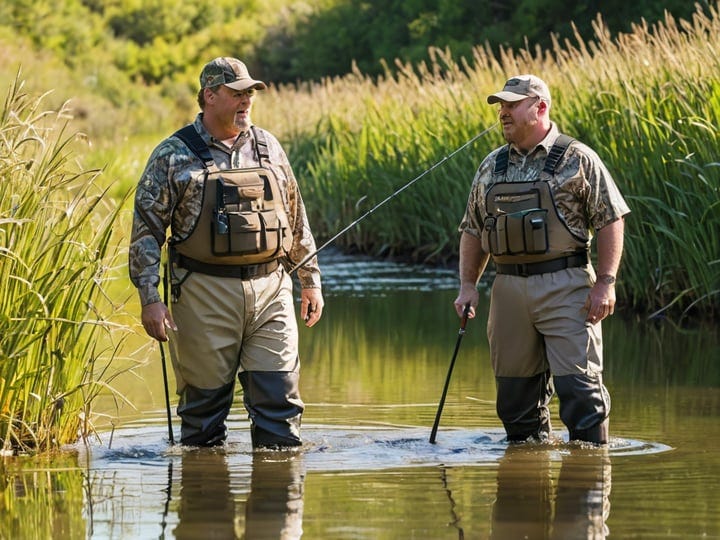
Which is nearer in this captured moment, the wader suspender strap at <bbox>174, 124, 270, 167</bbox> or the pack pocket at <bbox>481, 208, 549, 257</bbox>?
the wader suspender strap at <bbox>174, 124, 270, 167</bbox>

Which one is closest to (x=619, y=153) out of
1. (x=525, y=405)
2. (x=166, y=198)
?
(x=525, y=405)

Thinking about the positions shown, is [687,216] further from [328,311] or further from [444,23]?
[444,23]

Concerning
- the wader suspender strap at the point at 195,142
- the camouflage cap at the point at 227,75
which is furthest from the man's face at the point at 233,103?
the wader suspender strap at the point at 195,142

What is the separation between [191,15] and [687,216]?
168 ft

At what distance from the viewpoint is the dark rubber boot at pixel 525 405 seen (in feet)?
23.2

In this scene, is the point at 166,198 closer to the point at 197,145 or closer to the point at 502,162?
the point at 197,145

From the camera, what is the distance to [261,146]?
6805 millimetres

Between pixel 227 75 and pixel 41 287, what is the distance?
1.18 m

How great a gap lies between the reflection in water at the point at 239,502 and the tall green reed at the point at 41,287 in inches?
23.9

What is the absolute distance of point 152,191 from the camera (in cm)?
661

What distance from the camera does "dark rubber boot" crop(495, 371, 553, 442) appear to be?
279 inches

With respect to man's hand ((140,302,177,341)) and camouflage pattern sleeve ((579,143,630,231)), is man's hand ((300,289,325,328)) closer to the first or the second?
man's hand ((140,302,177,341))

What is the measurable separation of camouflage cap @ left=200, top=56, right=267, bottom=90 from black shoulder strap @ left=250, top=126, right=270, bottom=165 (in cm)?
24

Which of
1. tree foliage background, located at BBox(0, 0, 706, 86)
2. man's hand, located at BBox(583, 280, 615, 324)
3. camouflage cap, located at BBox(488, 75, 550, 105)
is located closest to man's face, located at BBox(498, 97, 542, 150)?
camouflage cap, located at BBox(488, 75, 550, 105)
